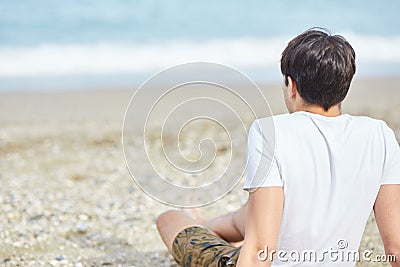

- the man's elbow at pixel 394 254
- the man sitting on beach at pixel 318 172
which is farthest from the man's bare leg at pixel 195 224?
the man's elbow at pixel 394 254

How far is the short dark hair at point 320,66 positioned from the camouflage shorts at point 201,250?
79 centimetres

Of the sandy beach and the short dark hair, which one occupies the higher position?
the short dark hair

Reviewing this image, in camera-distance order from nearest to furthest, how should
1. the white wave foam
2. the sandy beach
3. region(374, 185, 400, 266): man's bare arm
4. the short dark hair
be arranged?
the short dark hair
region(374, 185, 400, 266): man's bare arm
the sandy beach
the white wave foam

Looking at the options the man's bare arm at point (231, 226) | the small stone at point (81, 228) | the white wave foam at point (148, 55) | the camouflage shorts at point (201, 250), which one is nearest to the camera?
the camouflage shorts at point (201, 250)

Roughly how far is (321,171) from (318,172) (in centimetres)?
1

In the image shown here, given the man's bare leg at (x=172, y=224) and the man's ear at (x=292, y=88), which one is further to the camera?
the man's bare leg at (x=172, y=224)

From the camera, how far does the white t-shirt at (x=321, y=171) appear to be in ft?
6.69

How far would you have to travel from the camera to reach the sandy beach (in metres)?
3.72

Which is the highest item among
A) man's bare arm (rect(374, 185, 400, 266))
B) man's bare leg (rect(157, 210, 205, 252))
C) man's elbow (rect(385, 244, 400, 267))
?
man's bare arm (rect(374, 185, 400, 266))

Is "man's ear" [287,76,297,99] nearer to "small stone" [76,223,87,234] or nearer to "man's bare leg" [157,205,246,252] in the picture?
"man's bare leg" [157,205,246,252]

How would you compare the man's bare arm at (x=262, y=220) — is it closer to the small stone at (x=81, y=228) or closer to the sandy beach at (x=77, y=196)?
the sandy beach at (x=77, y=196)

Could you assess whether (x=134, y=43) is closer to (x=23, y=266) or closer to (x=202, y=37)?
(x=202, y=37)

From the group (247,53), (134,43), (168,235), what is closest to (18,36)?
(134,43)

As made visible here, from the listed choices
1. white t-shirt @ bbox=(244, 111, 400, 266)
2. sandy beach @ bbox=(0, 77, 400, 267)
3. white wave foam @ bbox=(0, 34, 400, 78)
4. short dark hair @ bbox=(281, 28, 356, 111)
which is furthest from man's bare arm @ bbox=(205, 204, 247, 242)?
white wave foam @ bbox=(0, 34, 400, 78)
